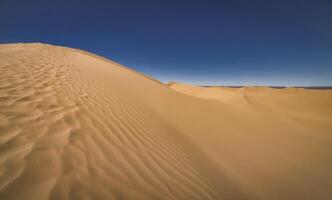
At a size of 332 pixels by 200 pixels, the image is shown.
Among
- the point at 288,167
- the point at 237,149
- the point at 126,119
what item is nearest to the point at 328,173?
the point at 288,167

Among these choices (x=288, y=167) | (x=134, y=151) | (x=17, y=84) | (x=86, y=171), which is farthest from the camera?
(x=17, y=84)

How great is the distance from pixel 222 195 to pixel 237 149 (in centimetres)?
194

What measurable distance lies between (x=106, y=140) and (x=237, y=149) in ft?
10.2

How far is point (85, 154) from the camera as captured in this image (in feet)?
6.55

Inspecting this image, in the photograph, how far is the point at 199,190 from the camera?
206 centimetres

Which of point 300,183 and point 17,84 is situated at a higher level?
point 300,183

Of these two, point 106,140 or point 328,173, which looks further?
point 328,173

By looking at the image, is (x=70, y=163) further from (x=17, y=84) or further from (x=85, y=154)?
(x=17, y=84)

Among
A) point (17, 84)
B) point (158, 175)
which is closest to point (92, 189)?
point (158, 175)

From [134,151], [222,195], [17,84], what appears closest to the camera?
[222,195]

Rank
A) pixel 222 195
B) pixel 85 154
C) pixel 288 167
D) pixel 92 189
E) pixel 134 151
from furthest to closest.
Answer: pixel 288 167 → pixel 134 151 → pixel 222 195 → pixel 85 154 → pixel 92 189

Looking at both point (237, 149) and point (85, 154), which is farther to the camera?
point (237, 149)

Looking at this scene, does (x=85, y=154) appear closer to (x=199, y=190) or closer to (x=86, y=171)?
(x=86, y=171)

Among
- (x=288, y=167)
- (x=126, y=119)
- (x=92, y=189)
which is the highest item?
(x=288, y=167)
